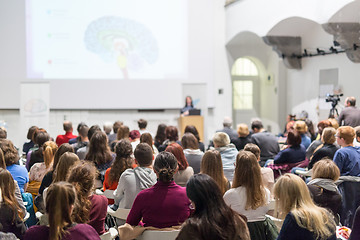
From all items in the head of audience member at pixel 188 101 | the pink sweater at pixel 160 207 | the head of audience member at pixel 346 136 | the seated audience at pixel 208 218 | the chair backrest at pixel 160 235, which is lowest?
the chair backrest at pixel 160 235

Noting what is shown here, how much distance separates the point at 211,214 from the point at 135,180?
1.61 meters

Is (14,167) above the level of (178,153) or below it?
below

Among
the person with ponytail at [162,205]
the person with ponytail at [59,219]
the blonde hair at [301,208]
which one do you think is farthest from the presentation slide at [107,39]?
the person with ponytail at [59,219]

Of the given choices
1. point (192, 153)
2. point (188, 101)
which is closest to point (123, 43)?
point (188, 101)

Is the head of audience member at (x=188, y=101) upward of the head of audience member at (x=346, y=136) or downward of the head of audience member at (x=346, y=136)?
upward

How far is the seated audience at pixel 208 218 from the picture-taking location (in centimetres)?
221

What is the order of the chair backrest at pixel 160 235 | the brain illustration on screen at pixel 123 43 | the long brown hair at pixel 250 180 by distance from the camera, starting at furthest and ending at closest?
the brain illustration on screen at pixel 123 43 → the long brown hair at pixel 250 180 → the chair backrest at pixel 160 235

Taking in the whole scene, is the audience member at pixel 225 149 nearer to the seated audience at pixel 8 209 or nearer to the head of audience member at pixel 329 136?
the head of audience member at pixel 329 136

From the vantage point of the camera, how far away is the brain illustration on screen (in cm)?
1182

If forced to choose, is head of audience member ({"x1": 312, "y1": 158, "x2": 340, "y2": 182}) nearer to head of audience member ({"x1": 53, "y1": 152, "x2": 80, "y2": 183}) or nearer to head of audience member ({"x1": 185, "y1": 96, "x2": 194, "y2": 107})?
head of audience member ({"x1": 53, "y1": 152, "x2": 80, "y2": 183})

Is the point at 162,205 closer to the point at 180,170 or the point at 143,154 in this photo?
the point at 143,154

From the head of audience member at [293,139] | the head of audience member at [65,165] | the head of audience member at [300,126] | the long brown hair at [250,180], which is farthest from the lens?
the head of audience member at [300,126]

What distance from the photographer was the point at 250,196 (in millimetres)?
3203

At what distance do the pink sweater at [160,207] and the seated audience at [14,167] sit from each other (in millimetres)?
1689
